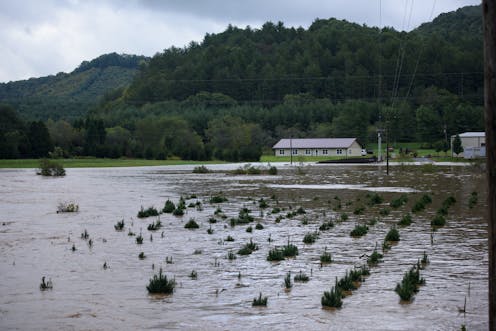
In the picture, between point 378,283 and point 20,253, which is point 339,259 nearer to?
point 378,283

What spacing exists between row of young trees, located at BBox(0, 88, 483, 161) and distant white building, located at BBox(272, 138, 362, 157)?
750cm

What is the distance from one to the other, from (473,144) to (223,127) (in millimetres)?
58885

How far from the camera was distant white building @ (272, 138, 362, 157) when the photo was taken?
442ft

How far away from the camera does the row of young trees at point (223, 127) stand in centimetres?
11212

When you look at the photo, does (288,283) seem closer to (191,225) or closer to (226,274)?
(226,274)

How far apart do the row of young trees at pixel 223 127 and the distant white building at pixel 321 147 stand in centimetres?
750

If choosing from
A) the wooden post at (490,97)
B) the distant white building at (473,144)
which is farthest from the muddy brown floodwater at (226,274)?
the distant white building at (473,144)

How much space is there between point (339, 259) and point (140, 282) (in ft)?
15.2

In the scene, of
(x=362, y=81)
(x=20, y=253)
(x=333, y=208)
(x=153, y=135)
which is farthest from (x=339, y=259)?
(x=362, y=81)

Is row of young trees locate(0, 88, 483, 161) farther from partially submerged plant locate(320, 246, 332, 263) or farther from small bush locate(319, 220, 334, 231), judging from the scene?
partially submerged plant locate(320, 246, 332, 263)

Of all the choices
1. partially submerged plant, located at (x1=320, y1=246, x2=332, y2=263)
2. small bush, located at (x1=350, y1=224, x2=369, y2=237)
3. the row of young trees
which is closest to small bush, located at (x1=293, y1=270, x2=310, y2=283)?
partially submerged plant, located at (x1=320, y1=246, x2=332, y2=263)

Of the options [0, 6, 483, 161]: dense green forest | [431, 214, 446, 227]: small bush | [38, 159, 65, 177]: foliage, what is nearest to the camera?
[431, 214, 446, 227]: small bush

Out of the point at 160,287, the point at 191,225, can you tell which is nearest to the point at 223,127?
the point at 191,225

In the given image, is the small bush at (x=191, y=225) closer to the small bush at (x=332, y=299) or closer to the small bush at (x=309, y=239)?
the small bush at (x=309, y=239)
